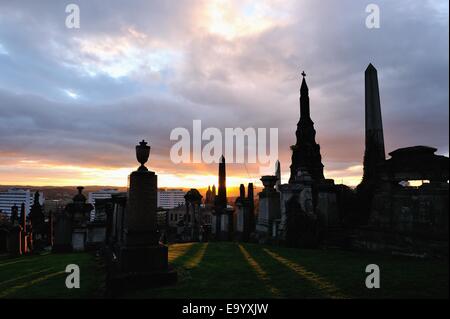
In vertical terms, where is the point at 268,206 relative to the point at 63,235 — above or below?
above

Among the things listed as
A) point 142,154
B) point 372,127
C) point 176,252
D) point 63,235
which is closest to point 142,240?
point 142,154

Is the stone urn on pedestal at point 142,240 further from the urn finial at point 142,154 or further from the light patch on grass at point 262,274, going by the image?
the light patch on grass at point 262,274

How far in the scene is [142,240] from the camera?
7.12 metres

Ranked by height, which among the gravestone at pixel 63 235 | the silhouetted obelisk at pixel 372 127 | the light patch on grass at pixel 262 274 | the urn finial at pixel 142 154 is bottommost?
the gravestone at pixel 63 235

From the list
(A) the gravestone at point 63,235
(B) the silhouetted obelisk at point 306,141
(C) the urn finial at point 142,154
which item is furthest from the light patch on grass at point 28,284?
(B) the silhouetted obelisk at point 306,141

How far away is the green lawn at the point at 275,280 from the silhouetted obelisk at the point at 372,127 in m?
9.63

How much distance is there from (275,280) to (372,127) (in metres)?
13.4

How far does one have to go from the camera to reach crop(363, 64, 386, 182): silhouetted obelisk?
1602 cm

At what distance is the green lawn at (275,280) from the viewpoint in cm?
509

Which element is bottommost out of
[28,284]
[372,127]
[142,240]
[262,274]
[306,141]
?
[28,284]

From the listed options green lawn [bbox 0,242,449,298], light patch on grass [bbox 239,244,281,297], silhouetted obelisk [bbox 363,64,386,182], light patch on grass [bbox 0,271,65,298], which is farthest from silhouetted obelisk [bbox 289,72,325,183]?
light patch on grass [bbox 0,271,65,298]

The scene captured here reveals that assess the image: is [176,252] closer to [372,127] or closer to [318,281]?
[318,281]

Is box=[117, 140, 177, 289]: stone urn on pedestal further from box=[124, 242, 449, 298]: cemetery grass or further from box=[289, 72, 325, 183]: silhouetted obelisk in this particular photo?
box=[289, 72, 325, 183]: silhouetted obelisk

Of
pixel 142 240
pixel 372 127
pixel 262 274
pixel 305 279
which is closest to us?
pixel 305 279
